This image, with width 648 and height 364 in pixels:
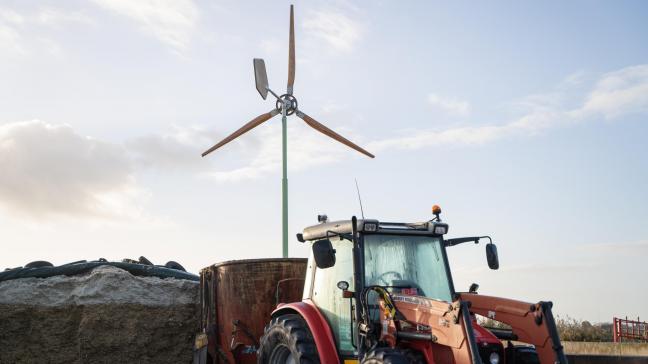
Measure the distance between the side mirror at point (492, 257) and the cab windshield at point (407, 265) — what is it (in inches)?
18.9

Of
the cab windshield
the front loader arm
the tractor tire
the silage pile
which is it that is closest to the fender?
the cab windshield

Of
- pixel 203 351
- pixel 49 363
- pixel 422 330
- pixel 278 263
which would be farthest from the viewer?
pixel 49 363

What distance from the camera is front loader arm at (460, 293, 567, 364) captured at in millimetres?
6477

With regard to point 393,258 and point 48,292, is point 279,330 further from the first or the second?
point 48,292

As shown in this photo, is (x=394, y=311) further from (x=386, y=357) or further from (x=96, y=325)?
(x=96, y=325)

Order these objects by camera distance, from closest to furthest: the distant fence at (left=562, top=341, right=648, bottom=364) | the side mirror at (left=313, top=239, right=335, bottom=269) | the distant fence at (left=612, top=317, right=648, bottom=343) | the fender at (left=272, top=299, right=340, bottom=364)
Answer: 1. the side mirror at (left=313, top=239, right=335, bottom=269)
2. the fender at (left=272, top=299, right=340, bottom=364)
3. the distant fence at (left=562, top=341, right=648, bottom=364)
4. the distant fence at (left=612, top=317, right=648, bottom=343)

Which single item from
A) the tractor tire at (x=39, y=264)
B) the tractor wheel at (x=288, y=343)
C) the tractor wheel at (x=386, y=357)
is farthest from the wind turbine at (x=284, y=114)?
the tractor wheel at (x=386, y=357)

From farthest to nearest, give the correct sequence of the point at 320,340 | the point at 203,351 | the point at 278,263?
the point at 203,351, the point at 278,263, the point at 320,340

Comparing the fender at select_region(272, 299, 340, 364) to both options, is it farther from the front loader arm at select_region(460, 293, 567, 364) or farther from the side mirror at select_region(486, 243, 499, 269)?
the side mirror at select_region(486, 243, 499, 269)

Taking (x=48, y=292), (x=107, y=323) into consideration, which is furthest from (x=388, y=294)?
(x=48, y=292)

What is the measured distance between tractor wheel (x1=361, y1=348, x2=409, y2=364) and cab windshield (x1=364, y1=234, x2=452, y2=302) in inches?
36.1

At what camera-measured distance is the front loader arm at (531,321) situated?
648 cm

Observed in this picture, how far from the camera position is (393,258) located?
7.51 m

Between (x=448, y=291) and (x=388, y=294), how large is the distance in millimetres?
766
